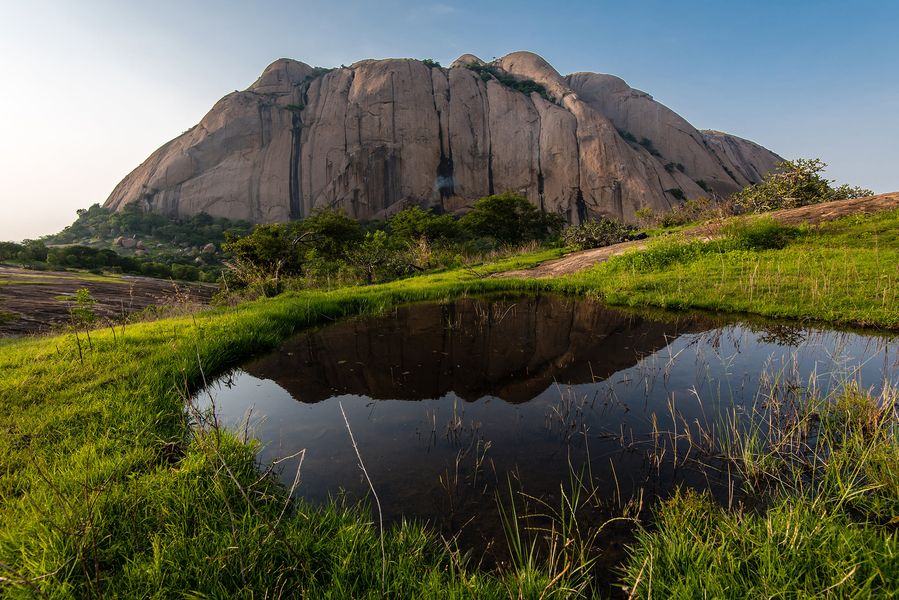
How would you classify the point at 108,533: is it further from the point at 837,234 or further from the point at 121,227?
the point at 121,227

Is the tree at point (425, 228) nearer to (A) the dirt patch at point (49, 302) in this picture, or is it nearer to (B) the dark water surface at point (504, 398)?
(A) the dirt patch at point (49, 302)

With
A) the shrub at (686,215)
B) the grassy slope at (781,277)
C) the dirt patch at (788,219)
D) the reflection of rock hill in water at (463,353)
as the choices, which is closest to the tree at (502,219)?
the shrub at (686,215)

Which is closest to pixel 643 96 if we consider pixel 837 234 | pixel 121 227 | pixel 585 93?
pixel 585 93

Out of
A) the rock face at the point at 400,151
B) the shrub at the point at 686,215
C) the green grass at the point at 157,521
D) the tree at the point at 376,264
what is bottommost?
the green grass at the point at 157,521

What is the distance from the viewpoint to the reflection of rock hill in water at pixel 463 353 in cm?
543

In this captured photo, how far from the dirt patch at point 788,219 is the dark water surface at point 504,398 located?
23.9 ft

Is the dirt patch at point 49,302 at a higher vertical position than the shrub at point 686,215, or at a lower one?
lower

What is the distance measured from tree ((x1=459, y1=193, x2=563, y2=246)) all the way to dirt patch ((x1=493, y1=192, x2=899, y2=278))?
49.5ft

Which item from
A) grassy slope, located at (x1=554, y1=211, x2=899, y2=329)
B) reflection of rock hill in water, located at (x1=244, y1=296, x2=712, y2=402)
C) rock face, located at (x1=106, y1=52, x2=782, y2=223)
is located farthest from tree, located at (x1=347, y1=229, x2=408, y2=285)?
rock face, located at (x1=106, y1=52, x2=782, y2=223)

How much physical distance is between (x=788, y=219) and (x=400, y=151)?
190 ft

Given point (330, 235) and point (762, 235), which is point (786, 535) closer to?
point (762, 235)

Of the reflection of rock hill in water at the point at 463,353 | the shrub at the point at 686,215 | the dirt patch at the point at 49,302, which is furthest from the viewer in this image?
the shrub at the point at 686,215

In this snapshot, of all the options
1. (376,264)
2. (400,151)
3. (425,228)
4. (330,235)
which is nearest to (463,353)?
(376,264)

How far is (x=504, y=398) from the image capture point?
4.90 metres
